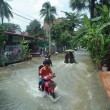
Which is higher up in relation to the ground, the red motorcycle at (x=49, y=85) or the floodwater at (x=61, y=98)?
the red motorcycle at (x=49, y=85)

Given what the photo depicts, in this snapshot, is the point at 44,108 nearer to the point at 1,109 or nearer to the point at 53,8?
the point at 1,109

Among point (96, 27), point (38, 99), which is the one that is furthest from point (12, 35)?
point (38, 99)

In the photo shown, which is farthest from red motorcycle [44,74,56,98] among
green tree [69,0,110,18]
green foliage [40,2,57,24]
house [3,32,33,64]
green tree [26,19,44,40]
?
green foliage [40,2,57,24]

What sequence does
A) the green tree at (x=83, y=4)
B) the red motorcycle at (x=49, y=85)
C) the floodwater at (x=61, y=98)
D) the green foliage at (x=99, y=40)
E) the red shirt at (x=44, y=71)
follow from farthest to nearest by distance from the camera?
1. the green tree at (x=83, y=4)
2. the green foliage at (x=99, y=40)
3. the red shirt at (x=44, y=71)
4. the red motorcycle at (x=49, y=85)
5. the floodwater at (x=61, y=98)

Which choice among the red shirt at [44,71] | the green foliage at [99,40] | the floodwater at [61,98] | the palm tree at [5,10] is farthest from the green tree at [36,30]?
the red shirt at [44,71]

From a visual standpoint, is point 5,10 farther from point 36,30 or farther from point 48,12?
point 48,12

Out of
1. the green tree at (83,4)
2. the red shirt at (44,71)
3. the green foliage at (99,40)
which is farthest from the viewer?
the green tree at (83,4)

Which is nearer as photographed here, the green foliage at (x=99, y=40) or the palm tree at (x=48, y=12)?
the green foliage at (x=99, y=40)

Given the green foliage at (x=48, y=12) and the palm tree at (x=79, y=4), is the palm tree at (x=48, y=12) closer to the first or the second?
the green foliage at (x=48, y=12)

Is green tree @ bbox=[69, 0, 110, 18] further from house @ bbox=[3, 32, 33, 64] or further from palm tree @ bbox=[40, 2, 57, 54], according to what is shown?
palm tree @ bbox=[40, 2, 57, 54]

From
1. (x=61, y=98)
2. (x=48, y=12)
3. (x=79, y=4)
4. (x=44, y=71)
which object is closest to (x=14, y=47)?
(x=79, y=4)

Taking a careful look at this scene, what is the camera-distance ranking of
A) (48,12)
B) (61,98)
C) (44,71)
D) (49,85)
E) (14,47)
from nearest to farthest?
1. (49,85)
2. (61,98)
3. (44,71)
4. (14,47)
5. (48,12)

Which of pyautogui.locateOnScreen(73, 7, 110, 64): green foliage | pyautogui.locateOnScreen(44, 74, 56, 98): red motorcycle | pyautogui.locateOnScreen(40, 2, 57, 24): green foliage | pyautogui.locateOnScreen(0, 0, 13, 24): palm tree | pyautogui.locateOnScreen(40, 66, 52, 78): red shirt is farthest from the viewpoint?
pyautogui.locateOnScreen(40, 2, 57, 24): green foliage

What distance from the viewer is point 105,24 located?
19.0 metres
